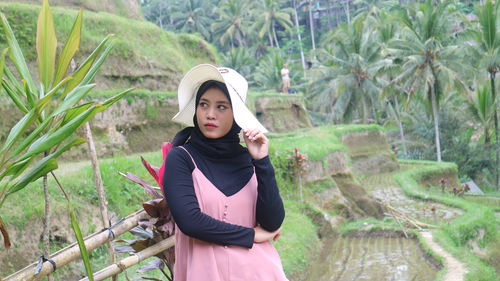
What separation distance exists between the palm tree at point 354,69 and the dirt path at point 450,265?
15.9m

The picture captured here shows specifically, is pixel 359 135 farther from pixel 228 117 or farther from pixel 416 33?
pixel 228 117

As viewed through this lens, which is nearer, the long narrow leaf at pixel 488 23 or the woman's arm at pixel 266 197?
the woman's arm at pixel 266 197

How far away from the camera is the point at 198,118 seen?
2076 mm

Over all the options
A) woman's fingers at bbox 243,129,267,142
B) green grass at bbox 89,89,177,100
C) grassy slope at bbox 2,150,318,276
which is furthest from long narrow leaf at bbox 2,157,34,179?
green grass at bbox 89,89,177,100

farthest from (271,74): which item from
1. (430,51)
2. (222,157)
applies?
(222,157)

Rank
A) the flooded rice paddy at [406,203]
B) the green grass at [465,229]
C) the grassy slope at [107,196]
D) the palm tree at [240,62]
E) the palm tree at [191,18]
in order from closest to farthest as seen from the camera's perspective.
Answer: the grassy slope at [107,196] → the green grass at [465,229] → the flooded rice paddy at [406,203] → the palm tree at [240,62] → the palm tree at [191,18]

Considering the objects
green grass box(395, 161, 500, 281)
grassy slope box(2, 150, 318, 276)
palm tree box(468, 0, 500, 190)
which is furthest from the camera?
palm tree box(468, 0, 500, 190)

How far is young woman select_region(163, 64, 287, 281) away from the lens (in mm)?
1913

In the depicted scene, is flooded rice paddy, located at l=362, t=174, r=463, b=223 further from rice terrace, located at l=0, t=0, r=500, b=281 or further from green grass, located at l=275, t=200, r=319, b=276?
green grass, located at l=275, t=200, r=319, b=276

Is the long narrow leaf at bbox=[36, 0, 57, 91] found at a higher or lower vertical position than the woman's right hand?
higher

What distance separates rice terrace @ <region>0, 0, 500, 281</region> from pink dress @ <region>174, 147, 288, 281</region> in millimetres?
57

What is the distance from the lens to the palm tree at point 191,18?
42500 millimetres

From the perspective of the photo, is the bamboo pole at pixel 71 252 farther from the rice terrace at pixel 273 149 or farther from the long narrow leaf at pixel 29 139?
the long narrow leaf at pixel 29 139

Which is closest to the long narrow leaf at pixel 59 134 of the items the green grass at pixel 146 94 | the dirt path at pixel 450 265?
the green grass at pixel 146 94
